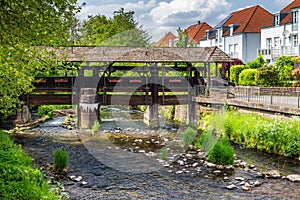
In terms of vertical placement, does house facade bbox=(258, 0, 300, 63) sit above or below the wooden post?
above

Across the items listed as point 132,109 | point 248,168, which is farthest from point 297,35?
point 248,168

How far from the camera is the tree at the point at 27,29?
28.0 ft

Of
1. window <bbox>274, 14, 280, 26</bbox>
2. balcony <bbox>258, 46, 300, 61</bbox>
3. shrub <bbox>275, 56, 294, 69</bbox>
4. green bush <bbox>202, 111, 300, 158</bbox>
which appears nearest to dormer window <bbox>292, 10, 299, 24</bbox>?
balcony <bbox>258, 46, 300, 61</bbox>

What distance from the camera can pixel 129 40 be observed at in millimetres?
47062

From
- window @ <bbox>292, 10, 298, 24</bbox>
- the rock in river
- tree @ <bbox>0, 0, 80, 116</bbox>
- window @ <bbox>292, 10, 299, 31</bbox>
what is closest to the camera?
tree @ <bbox>0, 0, 80, 116</bbox>

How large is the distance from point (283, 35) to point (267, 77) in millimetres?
13760

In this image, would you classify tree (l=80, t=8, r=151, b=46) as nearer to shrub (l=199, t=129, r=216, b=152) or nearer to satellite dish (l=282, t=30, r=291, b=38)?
satellite dish (l=282, t=30, r=291, b=38)

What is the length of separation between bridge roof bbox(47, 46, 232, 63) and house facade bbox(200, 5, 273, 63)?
849 inches

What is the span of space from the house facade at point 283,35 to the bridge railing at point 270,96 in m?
16.5

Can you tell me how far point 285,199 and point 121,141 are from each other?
982 centimetres

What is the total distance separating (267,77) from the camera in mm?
26422

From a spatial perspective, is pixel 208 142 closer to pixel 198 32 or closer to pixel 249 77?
pixel 249 77

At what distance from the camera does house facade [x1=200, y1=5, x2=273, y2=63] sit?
44.5 m

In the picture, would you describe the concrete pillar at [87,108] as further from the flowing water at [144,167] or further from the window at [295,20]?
the window at [295,20]
